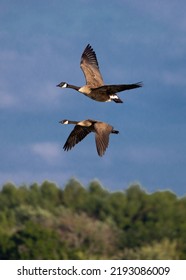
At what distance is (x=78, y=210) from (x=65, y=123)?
1853 inches

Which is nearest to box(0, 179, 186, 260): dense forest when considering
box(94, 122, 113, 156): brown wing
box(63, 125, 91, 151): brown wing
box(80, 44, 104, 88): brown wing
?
box(80, 44, 104, 88): brown wing

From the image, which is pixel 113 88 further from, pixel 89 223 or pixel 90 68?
pixel 89 223

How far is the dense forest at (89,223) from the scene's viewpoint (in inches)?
1997

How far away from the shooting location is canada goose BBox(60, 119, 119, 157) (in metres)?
14.9

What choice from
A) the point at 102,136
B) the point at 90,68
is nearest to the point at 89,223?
the point at 90,68

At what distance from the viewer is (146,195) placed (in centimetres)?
6375

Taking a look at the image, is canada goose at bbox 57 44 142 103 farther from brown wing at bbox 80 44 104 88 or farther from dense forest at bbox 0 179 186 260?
dense forest at bbox 0 179 186 260

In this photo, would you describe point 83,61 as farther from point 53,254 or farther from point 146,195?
point 146,195

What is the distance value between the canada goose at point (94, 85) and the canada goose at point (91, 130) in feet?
1.51

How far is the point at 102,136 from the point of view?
49.9ft

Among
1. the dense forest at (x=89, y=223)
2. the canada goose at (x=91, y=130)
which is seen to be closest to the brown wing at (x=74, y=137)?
the canada goose at (x=91, y=130)

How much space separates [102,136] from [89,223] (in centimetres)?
4344

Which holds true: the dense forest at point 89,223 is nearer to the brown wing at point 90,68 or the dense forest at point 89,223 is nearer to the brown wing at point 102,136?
the brown wing at point 90,68
